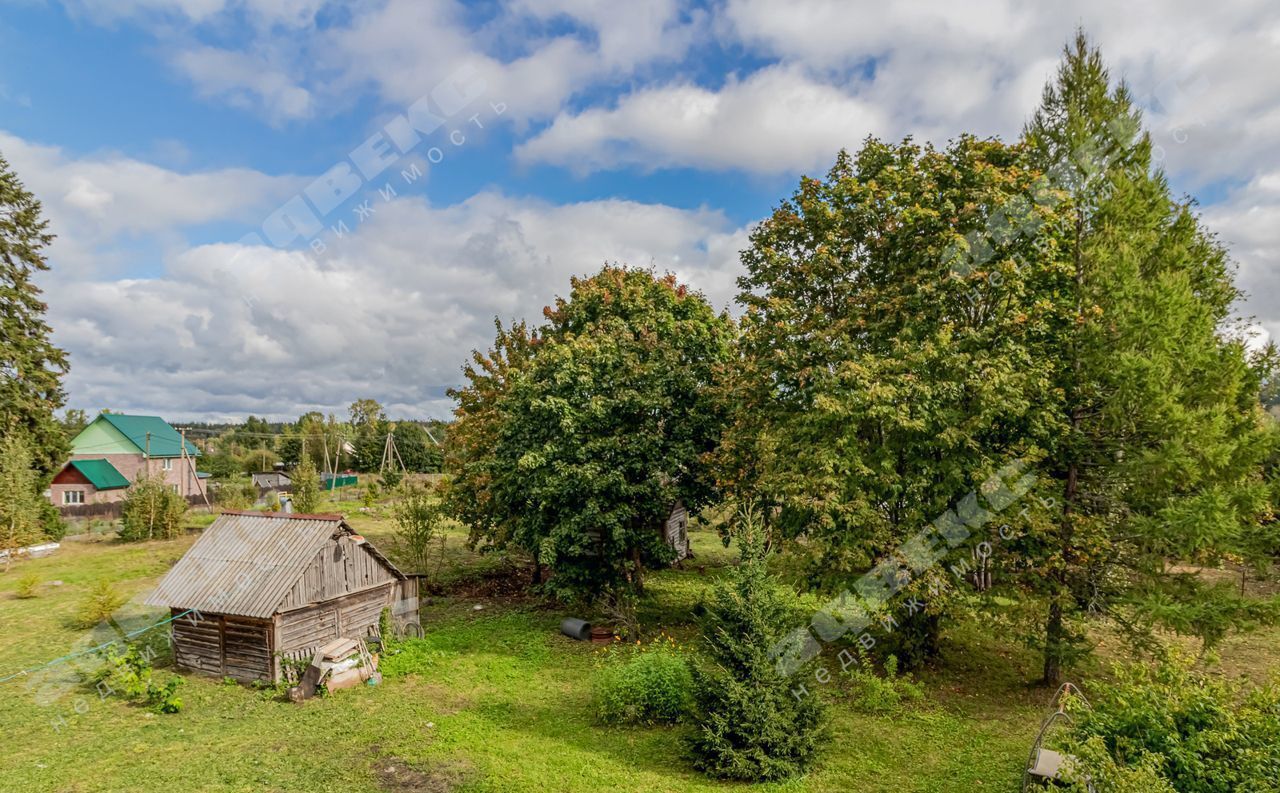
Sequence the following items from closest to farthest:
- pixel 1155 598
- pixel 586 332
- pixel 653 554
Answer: pixel 1155 598, pixel 653 554, pixel 586 332

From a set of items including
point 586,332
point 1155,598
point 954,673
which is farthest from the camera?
point 586,332

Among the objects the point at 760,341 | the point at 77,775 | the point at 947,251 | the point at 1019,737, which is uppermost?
the point at 947,251

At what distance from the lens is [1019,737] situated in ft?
42.9

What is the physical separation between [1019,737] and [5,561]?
41.1 meters

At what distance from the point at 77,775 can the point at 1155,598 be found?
2240 centimetres

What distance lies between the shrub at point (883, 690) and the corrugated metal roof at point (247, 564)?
571 inches

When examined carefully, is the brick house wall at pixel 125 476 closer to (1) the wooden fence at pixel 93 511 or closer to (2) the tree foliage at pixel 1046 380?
(1) the wooden fence at pixel 93 511

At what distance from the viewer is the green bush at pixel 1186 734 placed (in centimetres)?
777

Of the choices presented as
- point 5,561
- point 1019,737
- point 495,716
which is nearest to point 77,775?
point 495,716

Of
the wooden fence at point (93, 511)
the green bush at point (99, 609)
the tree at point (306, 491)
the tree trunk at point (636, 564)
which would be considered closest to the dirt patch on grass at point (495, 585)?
the tree trunk at point (636, 564)

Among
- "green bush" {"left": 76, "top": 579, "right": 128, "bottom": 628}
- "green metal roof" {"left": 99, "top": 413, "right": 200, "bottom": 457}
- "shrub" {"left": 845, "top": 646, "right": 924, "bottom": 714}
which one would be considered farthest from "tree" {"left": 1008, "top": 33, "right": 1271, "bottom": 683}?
"green metal roof" {"left": 99, "top": 413, "right": 200, "bottom": 457}

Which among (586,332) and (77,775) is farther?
(586,332)

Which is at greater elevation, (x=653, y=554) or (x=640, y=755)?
(x=653, y=554)

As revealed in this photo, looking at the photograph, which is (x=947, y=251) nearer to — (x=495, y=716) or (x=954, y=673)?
(x=954, y=673)
